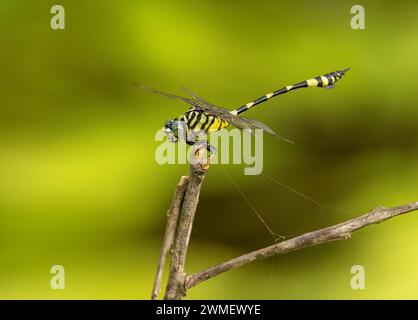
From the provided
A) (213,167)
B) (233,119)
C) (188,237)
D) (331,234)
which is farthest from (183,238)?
(213,167)

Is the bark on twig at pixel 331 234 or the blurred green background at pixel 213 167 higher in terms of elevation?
the blurred green background at pixel 213 167

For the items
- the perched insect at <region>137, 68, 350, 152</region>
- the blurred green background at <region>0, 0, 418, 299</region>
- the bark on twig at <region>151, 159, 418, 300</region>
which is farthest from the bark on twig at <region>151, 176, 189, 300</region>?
the blurred green background at <region>0, 0, 418, 299</region>

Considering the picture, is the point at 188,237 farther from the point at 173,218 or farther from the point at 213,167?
the point at 213,167

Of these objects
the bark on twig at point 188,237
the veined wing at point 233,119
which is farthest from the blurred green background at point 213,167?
the bark on twig at point 188,237

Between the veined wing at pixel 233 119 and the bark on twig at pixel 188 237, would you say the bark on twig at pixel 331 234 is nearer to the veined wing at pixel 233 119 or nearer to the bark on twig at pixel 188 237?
the bark on twig at pixel 188 237

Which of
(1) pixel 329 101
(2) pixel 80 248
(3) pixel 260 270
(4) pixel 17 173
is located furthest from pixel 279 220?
(4) pixel 17 173

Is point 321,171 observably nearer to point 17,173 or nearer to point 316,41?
point 316,41

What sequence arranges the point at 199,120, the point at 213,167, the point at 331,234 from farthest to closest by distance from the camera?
the point at 213,167
the point at 199,120
the point at 331,234
